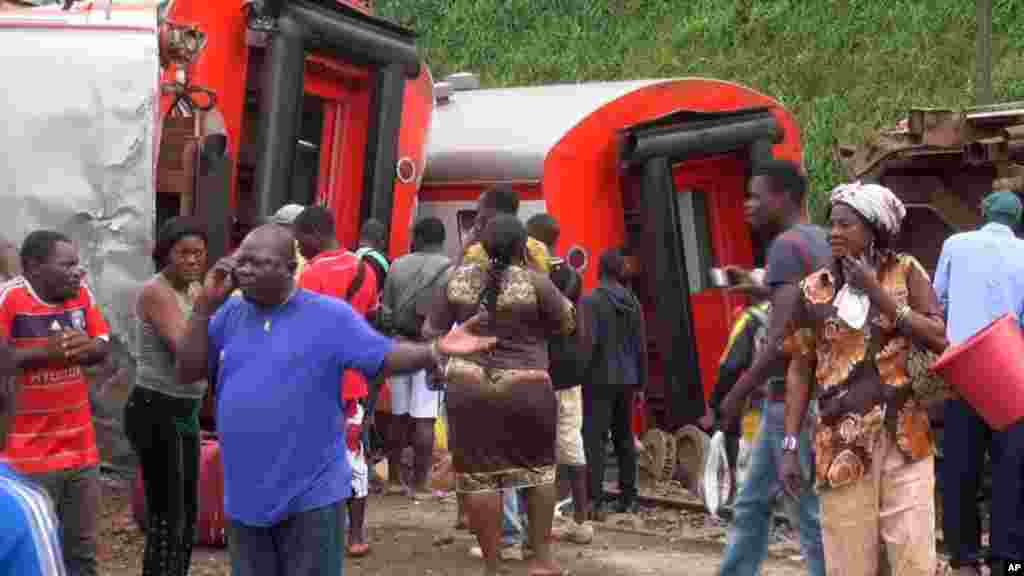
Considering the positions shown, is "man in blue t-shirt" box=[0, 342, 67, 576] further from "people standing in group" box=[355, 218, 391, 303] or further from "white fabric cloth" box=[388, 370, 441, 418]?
"white fabric cloth" box=[388, 370, 441, 418]

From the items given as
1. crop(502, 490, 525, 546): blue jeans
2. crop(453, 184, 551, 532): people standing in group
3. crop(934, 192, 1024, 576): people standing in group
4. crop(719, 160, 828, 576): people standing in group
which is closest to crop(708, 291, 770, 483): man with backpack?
crop(719, 160, 828, 576): people standing in group

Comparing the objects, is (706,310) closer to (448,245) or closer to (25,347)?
(448,245)

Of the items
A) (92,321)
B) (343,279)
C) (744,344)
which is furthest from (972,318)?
(92,321)

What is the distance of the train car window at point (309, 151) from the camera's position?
12711 millimetres

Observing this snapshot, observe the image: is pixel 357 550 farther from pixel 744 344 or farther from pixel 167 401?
pixel 744 344

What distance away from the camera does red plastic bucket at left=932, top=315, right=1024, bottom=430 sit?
636 cm

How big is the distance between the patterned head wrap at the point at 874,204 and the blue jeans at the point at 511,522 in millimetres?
3643

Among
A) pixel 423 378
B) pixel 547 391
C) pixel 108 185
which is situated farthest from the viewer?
pixel 423 378

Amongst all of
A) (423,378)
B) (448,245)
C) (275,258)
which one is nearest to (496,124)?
(448,245)

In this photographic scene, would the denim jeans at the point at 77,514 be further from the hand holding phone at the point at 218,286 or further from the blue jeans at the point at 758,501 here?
the blue jeans at the point at 758,501

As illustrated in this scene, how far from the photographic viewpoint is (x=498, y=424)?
27.9 feet

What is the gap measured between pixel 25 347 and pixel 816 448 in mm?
2962

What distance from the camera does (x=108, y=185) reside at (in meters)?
10.5

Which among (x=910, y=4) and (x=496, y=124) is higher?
(x=910, y=4)
